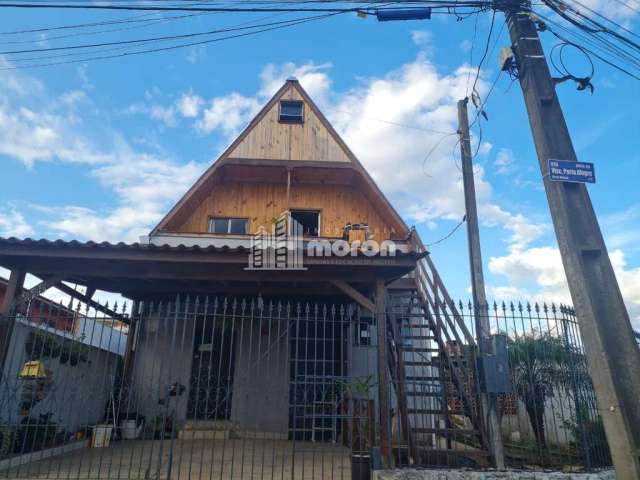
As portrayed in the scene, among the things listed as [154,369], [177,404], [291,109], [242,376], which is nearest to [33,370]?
[177,404]

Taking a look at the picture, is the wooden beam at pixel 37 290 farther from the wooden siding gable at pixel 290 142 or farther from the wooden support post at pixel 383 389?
the wooden siding gable at pixel 290 142

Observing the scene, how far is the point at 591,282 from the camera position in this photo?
11.9 feet

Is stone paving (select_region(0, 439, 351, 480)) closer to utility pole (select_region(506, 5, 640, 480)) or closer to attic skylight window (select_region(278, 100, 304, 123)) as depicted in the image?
utility pole (select_region(506, 5, 640, 480))

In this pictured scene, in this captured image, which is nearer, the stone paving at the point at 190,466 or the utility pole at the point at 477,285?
the stone paving at the point at 190,466

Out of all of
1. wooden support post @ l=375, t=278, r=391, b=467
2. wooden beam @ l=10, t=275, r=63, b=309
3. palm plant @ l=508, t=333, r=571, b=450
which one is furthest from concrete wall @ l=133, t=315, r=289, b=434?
palm plant @ l=508, t=333, r=571, b=450

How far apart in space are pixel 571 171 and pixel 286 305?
18.1 feet

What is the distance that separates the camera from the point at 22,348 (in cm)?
648

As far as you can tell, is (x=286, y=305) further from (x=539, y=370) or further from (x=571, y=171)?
(x=571, y=171)

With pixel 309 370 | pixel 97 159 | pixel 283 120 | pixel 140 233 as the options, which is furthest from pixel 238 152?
pixel 309 370

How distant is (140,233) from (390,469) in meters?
7.46

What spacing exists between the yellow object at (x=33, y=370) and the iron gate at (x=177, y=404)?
15 millimetres

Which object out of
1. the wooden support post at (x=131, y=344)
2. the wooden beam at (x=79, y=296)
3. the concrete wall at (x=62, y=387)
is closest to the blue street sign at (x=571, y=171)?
the concrete wall at (x=62, y=387)

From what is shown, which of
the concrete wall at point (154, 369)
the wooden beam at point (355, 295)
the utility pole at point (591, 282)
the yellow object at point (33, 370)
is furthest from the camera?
the concrete wall at point (154, 369)

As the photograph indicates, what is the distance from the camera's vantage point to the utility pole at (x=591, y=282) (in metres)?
3.22
